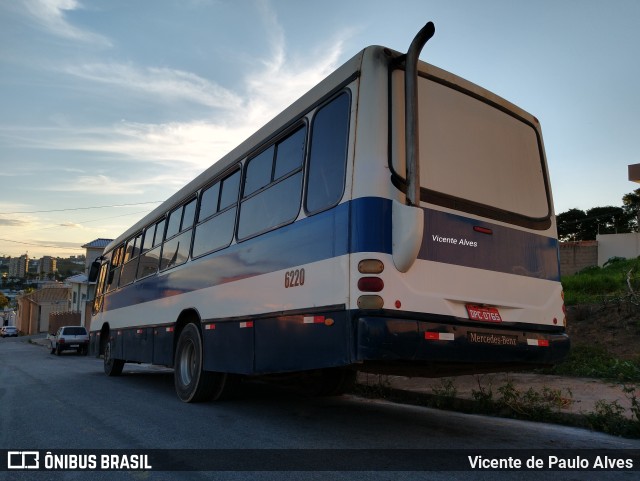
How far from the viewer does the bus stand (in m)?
4.79

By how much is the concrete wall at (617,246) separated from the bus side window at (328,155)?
25204mm

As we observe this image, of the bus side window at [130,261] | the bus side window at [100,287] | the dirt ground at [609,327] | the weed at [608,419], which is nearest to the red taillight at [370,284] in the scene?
the weed at [608,419]

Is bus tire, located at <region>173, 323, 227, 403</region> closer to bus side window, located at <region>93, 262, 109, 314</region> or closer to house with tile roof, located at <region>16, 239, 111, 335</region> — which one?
bus side window, located at <region>93, 262, 109, 314</region>

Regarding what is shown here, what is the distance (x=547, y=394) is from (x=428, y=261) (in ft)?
12.2

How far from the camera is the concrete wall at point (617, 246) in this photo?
88.3 feet

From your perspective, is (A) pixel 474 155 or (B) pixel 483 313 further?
(A) pixel 474 155

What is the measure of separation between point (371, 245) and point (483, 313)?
1.41m

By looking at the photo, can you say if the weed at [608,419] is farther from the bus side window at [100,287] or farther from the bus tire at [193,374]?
the bus side window at [100,287]

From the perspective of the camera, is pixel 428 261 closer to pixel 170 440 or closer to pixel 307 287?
pixel 307 287

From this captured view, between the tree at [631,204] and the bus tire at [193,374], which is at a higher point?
the tree at [631,204]

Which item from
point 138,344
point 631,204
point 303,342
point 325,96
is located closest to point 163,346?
point 138,344

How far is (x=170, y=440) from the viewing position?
18.3ft

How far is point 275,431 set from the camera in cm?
602

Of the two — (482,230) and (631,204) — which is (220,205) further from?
(631,204)
